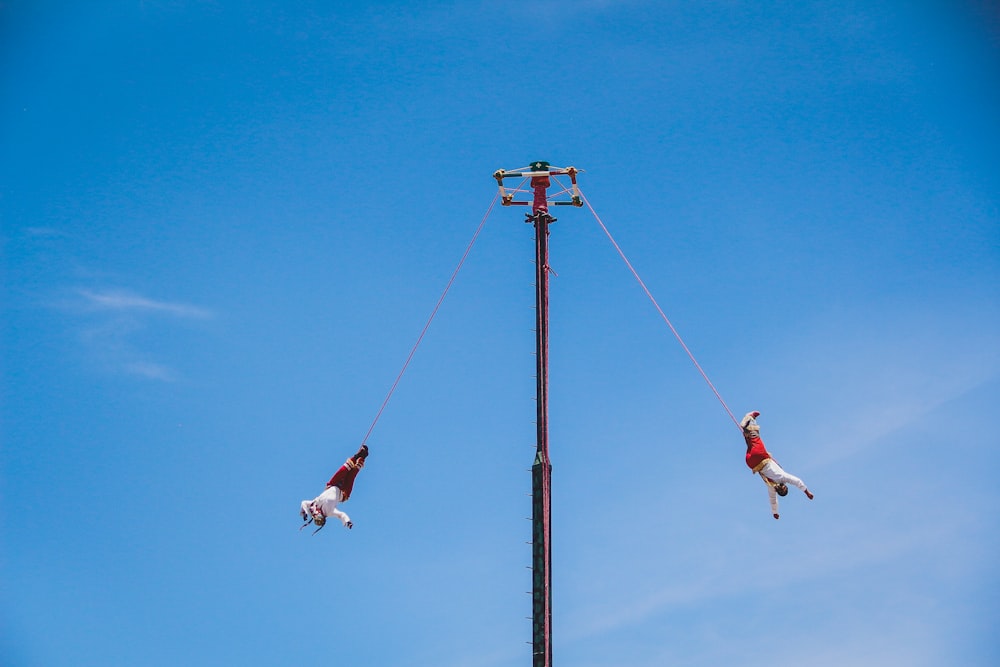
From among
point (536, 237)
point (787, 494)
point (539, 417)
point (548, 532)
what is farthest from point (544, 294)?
point (787, 494)

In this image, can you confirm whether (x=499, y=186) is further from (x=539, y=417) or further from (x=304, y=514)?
(x=304, y=514)

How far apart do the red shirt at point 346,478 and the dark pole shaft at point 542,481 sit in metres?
3.54

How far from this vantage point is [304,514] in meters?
16.8

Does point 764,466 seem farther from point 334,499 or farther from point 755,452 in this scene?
point 334,499

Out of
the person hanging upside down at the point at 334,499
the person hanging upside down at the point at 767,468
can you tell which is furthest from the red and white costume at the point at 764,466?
the person hanging upside down at the point at 334,499

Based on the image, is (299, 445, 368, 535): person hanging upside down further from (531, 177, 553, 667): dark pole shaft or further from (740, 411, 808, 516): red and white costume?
(740, 411, 808, 516): red and white costume

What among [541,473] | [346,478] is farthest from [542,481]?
[346,478]

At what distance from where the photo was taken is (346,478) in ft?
56.1

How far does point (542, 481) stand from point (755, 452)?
3825 mm

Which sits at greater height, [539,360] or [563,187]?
[563,187]

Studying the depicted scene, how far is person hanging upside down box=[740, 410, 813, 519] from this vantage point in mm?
16125

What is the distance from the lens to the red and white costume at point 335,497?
A: 16734 mm

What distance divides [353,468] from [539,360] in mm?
3919

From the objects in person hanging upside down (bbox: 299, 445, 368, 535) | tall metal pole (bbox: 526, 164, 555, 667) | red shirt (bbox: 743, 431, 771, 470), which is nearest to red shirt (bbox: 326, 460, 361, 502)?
person hanging upside down (bbox: 299, 445, 368, 535)
